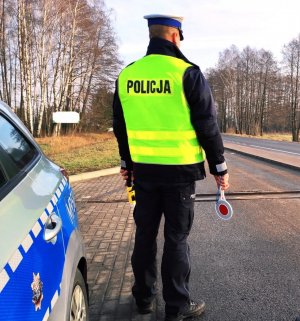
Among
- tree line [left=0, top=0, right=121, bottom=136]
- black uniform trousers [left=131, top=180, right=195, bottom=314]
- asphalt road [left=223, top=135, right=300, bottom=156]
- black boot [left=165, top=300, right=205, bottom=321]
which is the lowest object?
asphalt road [left=223, top=135, right=300, bottom=156]

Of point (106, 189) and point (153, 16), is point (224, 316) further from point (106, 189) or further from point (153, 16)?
point (106, 189)

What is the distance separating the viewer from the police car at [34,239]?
136 cm

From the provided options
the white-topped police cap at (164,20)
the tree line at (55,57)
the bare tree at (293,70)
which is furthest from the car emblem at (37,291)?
the bare tree at (293,70)

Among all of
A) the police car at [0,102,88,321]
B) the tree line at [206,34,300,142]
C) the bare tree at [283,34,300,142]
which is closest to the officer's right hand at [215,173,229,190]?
the police car at [0,102,88,321]

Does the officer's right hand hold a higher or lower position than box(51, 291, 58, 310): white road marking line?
higher

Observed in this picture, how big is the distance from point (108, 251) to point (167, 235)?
5.79ft

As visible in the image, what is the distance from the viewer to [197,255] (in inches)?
166

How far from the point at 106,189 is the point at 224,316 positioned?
19.2 ft

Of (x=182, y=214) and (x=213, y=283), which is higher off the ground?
(x=182, y=214)

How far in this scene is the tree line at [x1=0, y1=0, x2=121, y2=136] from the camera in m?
29.4

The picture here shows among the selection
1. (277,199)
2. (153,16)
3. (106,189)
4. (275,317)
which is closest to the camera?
(153,16)

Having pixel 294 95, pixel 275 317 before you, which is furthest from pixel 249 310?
pixel 294 95

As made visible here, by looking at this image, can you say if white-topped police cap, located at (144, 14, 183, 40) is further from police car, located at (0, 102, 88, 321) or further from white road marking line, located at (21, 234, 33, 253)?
white road marking line, located at (21, 234, 33, 253)

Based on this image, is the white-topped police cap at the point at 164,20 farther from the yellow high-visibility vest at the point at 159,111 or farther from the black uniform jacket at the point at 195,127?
the yellow high-visibility vest at the point at 159,111
